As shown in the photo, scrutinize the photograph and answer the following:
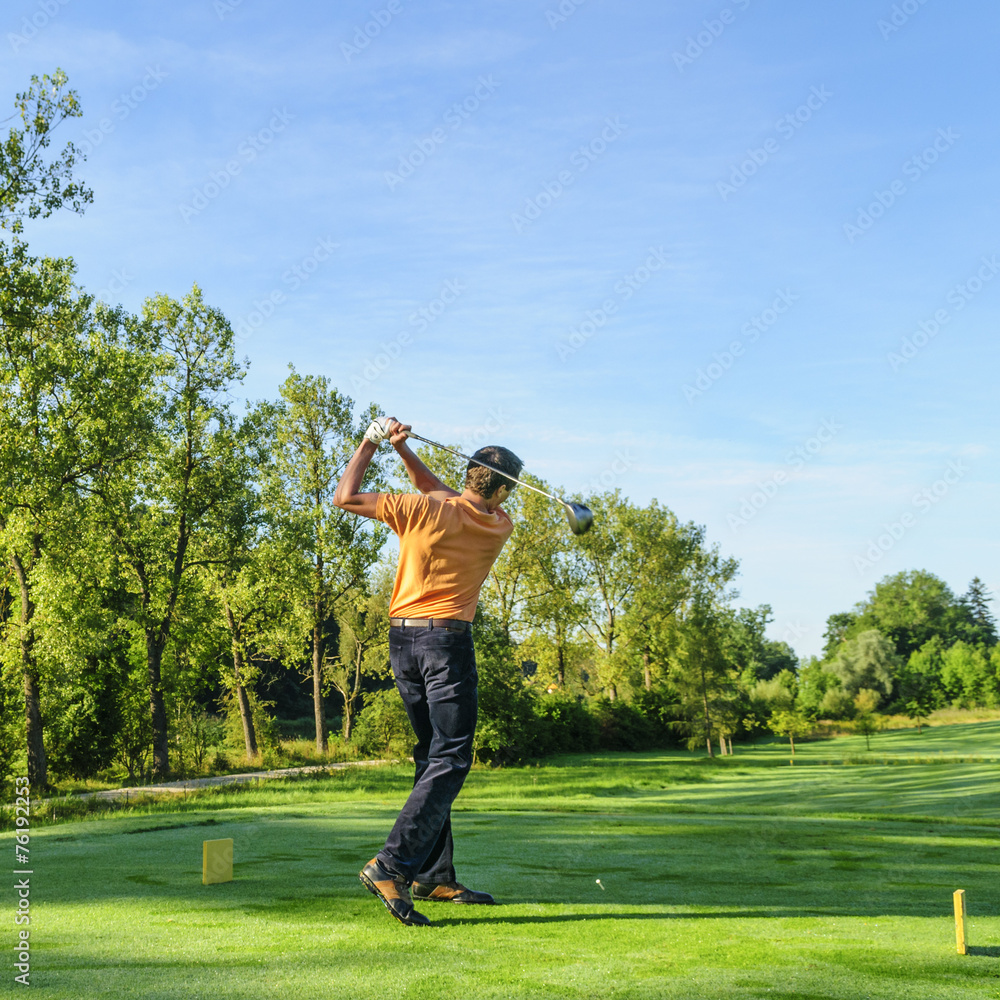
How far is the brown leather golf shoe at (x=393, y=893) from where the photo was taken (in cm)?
396

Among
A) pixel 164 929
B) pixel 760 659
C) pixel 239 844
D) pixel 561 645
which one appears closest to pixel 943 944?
pixel 164 929

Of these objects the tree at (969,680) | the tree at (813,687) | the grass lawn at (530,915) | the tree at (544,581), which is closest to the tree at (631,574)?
the tree at (544,581)

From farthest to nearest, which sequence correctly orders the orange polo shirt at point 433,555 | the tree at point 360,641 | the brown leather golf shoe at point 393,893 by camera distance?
Result: the tree at point 360,641
the orange polo shirt at point 433,555
the brown leather golf shoe at point 393,893

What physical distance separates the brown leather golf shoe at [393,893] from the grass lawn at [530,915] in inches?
2.8

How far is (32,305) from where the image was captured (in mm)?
20875

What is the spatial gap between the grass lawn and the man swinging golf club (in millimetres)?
299

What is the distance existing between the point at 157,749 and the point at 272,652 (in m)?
6.36

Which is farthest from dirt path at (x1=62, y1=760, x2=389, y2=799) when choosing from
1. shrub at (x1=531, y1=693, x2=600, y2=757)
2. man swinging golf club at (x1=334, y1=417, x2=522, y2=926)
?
man swinging golf club at (x1=334, y1=417, x2=522, y2=926)

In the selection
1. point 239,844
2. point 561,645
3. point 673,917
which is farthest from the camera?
point 561,645

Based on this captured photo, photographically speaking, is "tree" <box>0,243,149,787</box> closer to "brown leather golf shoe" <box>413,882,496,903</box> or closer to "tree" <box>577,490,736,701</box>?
"brown leather golf shoe" <box>413,882,496,903</box>

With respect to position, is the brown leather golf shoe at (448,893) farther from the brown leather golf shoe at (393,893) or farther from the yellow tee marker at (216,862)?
the yellow tee marker at (216,862)

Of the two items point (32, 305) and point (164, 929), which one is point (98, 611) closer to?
point (32, 305)

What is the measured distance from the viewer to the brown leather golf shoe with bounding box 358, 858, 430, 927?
3957mm

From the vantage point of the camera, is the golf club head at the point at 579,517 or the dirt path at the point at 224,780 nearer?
the golf club head at the point at 579,517
